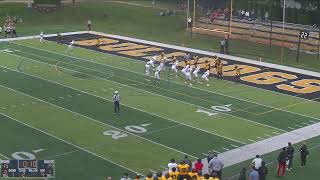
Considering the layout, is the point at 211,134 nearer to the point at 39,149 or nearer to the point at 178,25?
the point at 39,149

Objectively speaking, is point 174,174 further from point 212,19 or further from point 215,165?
point 212,19

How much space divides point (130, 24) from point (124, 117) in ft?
98.5

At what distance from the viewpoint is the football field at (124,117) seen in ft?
64.8

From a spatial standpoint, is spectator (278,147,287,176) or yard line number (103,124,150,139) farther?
yard line number (103,124,150,139)

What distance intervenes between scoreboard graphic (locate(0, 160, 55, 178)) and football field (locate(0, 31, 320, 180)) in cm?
254

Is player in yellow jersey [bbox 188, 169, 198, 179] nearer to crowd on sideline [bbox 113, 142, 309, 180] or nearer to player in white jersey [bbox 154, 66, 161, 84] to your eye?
crowd on sideline [bbox 113, 142, 309, 180]

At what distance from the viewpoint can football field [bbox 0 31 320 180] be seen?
64.8 feet

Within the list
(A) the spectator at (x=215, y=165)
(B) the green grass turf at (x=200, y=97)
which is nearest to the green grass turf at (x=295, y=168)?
→ (A) the spectator at (x=215, y=165)

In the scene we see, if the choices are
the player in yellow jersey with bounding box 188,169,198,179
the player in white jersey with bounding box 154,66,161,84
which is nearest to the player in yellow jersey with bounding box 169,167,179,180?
the player in yellow jersey with bounding box 188,169,198,179

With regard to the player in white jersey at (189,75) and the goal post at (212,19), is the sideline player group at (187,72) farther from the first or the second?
the goal post at (212,19)

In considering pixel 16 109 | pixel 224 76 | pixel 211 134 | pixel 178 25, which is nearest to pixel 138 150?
pixel 211 134

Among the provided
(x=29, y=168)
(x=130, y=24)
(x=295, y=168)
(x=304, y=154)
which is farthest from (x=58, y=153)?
(x=130, y=24)

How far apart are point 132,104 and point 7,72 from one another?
9.72m

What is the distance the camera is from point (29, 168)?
1512cm
